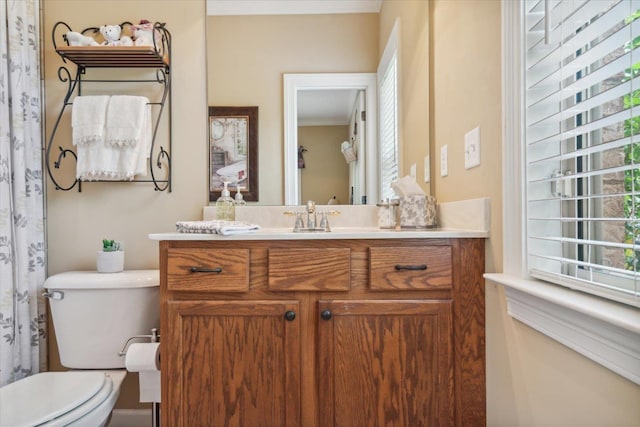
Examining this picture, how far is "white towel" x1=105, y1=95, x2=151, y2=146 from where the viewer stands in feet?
5.37

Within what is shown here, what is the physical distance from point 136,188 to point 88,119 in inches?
13.5

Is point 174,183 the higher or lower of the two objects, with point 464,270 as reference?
higher

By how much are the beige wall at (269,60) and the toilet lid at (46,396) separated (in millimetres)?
928

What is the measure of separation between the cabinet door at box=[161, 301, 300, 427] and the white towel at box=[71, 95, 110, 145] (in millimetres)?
911

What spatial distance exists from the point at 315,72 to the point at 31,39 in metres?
1.22

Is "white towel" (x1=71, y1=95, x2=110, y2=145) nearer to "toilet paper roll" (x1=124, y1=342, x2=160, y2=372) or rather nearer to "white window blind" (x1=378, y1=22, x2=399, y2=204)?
"toilet paper roll" (x1=124, y1=342, x2=160, y2=372)

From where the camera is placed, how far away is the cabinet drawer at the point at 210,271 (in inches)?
49.0

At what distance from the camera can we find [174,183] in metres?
1.76

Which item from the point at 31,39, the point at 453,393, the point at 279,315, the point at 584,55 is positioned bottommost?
the point at 453,393

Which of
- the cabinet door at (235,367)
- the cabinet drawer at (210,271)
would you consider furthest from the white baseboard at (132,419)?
the cabinet drawer at (210,271)

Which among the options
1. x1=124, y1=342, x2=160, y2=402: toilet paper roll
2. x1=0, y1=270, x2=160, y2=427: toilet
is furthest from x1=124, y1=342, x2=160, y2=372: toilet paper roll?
x1=0, y1=270, x2=160, y2=427: toilet

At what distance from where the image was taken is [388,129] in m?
1.79

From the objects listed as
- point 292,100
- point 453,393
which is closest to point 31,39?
point 292,100

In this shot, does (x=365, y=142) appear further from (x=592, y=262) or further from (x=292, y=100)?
(x=592, y=262)
